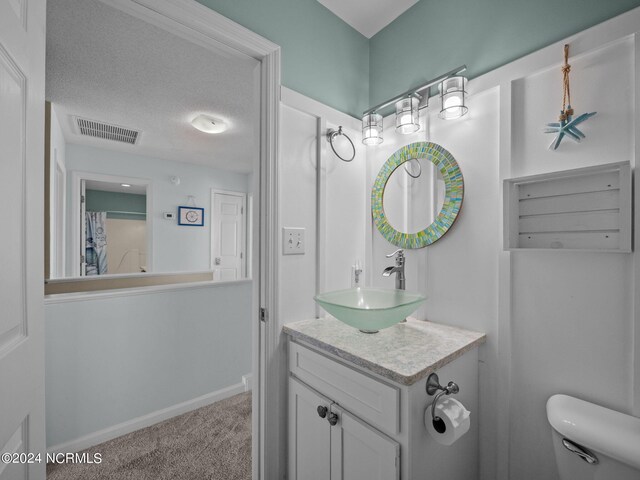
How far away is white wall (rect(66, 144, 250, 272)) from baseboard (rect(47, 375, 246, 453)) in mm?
2022

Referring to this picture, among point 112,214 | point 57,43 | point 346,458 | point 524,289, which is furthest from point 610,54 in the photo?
point 112,214

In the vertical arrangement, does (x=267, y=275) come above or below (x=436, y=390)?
above

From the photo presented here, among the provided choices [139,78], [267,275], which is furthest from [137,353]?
[139,78]

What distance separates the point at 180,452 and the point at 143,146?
326 centimetres

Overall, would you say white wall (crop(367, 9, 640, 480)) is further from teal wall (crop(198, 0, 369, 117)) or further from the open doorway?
the open doorway

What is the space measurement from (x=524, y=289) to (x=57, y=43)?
8.75ft

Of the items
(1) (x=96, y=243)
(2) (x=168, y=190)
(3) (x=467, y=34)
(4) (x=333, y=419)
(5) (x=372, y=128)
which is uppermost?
(3) (x=467, y=34)

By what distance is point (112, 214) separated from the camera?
5.31 meters

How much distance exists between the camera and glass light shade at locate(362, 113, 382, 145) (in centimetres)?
149

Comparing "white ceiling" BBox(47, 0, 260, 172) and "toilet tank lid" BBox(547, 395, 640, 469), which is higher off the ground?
"white ceiling" BBox(47, 0, 260, 172)

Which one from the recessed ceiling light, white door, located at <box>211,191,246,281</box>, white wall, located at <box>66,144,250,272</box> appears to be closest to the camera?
the recessed ceiling light

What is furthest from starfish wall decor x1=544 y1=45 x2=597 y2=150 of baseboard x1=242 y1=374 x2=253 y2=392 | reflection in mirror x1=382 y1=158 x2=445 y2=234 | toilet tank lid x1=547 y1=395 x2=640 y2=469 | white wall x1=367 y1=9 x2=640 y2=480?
baseboard x1=242 y1=374 x2=253 y2=392

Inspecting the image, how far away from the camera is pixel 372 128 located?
149 cm

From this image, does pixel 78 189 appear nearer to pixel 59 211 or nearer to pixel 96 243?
pixel 59 211
